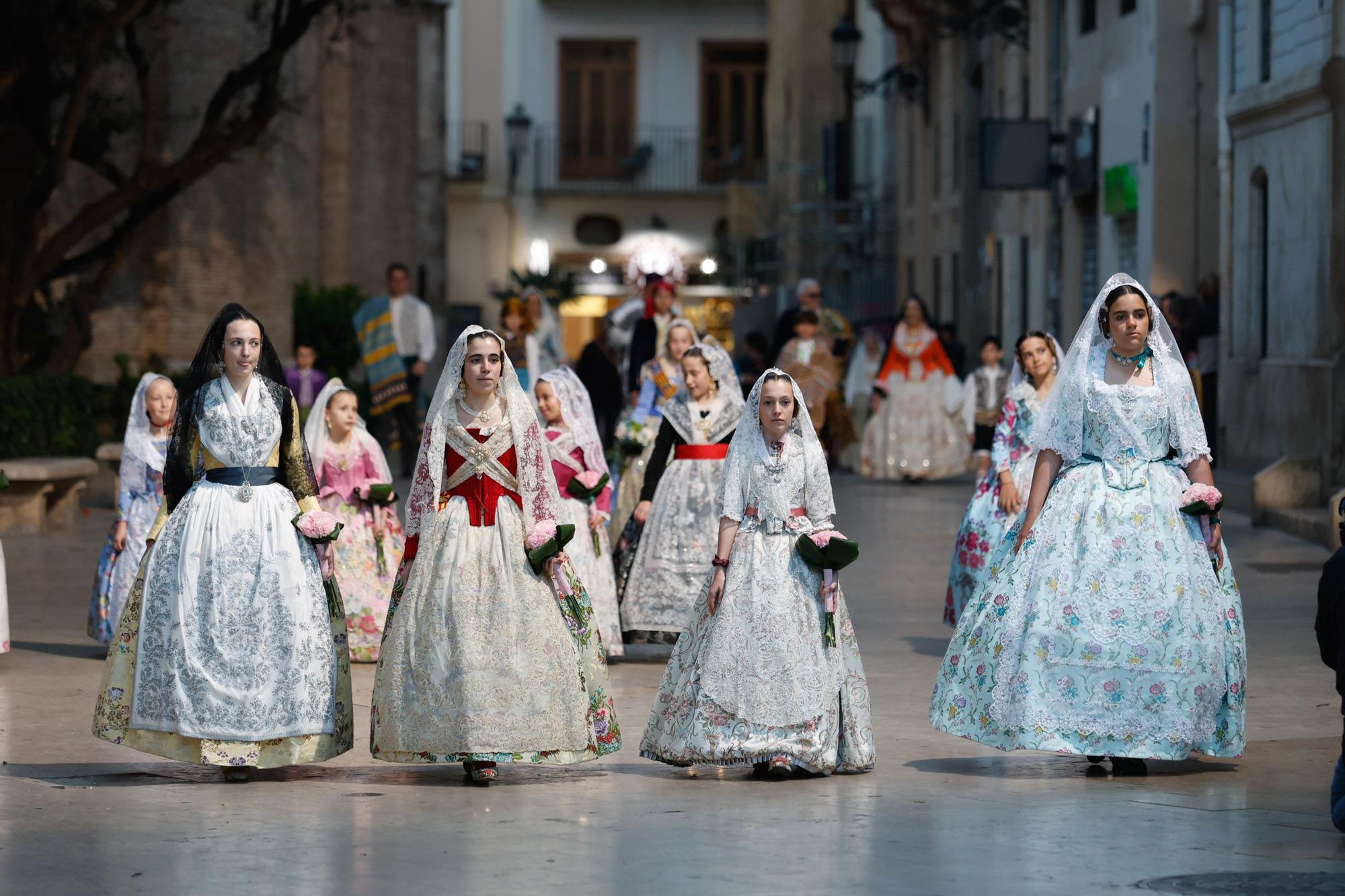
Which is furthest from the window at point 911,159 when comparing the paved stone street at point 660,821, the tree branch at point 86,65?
the paved stone street at point 660,821

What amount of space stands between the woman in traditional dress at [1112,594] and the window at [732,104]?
5086cm

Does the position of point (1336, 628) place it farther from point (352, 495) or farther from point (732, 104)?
point (732, 104)

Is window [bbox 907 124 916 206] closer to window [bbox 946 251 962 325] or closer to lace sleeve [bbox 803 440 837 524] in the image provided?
window [bbox 946 251 962 325]

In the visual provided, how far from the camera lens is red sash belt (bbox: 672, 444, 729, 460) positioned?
12195mm

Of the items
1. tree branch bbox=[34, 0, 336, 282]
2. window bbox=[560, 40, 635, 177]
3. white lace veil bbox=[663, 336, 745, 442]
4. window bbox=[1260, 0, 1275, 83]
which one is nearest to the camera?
white lace veil bbox=[663, 336, 745, 442]

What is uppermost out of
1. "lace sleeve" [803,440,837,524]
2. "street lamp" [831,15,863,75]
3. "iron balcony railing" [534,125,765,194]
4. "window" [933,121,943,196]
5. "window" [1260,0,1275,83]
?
"iron balcony railing" [534,125,765,194]

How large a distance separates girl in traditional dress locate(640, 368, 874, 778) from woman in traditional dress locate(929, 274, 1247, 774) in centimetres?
46

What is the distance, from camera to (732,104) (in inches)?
2363

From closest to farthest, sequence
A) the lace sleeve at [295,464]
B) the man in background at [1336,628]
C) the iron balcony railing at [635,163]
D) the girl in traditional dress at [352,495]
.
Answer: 1. the man in background at [1336,628]
2. the lace sleeve at [295,464]
3. the girl in traditional dress at [352,495]
4. the iron balcony railing at [635,163]

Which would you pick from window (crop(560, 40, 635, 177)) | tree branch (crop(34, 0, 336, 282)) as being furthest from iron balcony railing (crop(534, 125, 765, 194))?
tree branch (crop(34, 0, 336, 282))

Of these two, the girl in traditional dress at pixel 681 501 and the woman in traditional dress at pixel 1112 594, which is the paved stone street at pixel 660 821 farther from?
the girl in traditional dress at pixel 681 501

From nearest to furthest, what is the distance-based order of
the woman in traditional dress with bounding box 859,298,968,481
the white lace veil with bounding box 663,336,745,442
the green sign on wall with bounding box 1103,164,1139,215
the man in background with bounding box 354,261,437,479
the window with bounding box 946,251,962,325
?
the white lace veil with bounding box 663,336,745,442, the man in background with bounding box 354,261,437,479, the green sign on wall with bounding box 1103,164,1139,215, the woman in traditional dress with bounding box 859,298,968,481, the window with bounding box 946,251,962,325

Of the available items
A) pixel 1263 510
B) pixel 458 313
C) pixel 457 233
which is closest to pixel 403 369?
pixel 1263 510

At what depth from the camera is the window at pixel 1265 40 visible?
20875 millimetres
